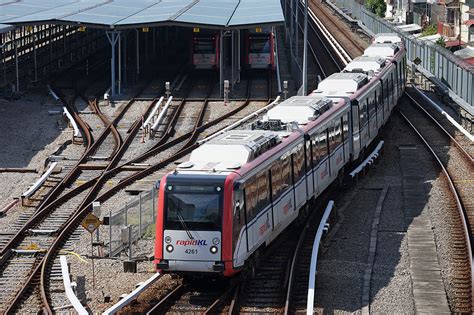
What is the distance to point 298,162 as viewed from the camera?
21.1 m

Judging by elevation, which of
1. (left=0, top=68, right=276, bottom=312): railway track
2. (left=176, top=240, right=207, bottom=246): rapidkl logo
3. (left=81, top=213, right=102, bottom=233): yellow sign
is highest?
(left=176, top=240, right=207, bottom=246): rapidkl logo

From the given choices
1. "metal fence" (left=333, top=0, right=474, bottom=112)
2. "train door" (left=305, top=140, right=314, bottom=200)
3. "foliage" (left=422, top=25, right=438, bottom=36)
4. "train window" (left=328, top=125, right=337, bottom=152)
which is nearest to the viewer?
"train door" (left=305, top=140, right=314, bottom=200)

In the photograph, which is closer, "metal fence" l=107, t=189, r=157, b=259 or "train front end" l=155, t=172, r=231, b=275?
"train front end" l=155, t=172, r=231, b=275

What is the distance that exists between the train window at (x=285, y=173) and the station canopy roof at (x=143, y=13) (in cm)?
2153

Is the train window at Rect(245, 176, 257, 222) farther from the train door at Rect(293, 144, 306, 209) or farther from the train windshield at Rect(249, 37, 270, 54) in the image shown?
the train windshield at Rect(249, 37, 270, 54)

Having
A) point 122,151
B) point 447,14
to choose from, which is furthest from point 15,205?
point 447,14

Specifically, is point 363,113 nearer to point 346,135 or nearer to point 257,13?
point 346,135

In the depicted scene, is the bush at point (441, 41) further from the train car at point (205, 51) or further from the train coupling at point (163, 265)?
the train coupling at point (163, 265)

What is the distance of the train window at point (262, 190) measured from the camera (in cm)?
1836

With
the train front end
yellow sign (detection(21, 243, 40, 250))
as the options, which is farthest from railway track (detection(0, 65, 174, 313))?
the train front end

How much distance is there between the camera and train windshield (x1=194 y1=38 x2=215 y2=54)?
48.0 metres

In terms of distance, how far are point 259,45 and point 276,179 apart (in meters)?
30.4

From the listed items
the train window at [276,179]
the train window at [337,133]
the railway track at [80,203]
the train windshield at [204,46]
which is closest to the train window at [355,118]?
the train window at [337,133]

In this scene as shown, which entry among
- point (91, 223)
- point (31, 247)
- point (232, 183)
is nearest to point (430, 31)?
point (31, 247)
